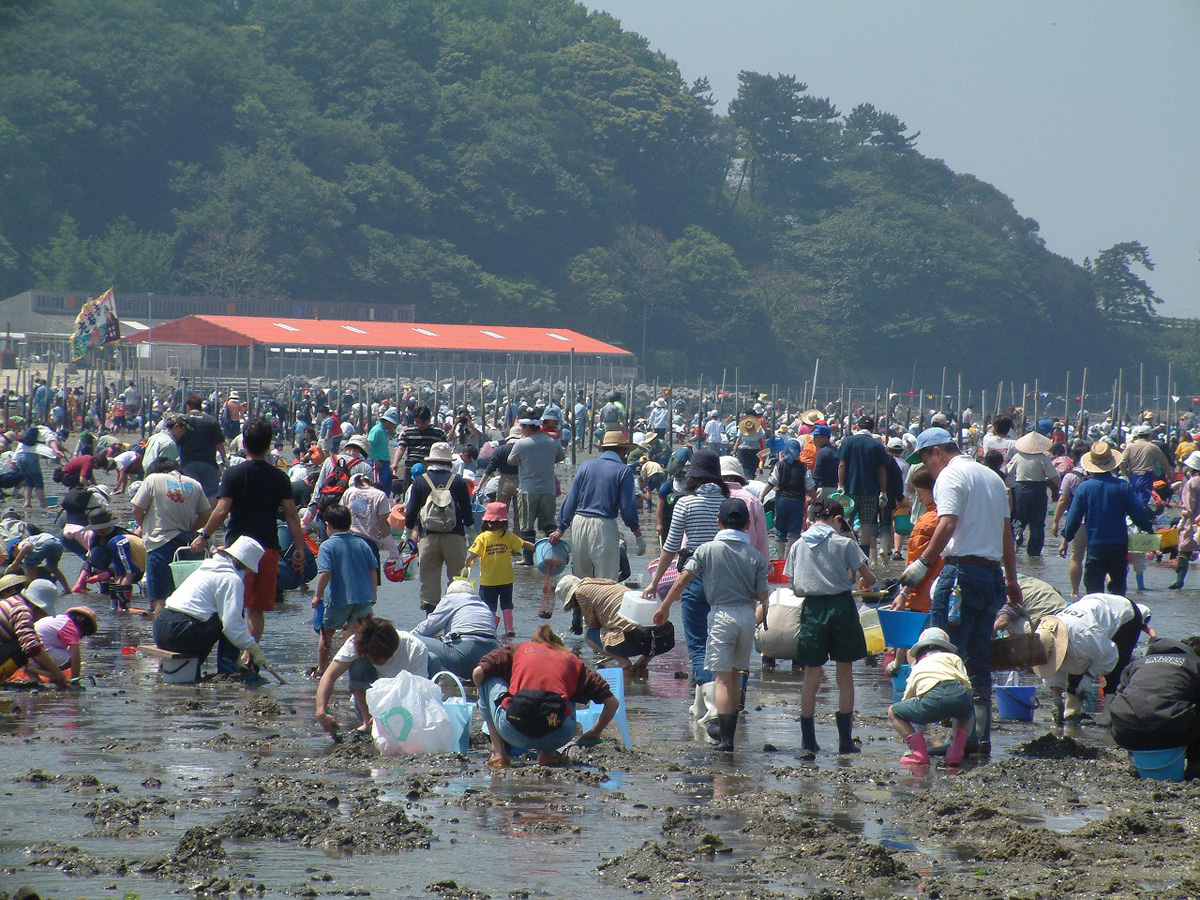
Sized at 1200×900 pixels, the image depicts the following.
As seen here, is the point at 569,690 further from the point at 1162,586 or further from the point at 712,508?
the point at 1162,586

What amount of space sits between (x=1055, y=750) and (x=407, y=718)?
3.34 metres

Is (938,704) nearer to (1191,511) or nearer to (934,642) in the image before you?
(934,642)

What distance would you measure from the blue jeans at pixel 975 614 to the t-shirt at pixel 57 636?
5250 mm

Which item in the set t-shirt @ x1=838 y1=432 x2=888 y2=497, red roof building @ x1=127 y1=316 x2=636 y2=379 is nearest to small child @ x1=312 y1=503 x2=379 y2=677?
t-shirt @ x1=838 y1=432 x2=888 y2=497

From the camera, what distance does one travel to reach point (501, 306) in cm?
8069

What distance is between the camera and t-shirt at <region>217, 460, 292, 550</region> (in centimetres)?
899

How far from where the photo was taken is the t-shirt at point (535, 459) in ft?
42.2

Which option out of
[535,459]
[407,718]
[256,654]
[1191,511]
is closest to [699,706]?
[407,718]

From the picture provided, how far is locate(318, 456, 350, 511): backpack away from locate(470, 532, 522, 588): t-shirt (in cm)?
143

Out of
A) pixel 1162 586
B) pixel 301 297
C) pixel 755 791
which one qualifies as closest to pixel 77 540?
pixel 755 791

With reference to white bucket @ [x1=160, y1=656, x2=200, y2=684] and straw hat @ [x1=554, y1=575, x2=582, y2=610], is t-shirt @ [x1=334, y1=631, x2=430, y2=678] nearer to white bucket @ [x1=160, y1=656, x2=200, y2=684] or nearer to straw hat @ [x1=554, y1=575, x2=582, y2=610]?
white bucket @ [x1=160, y1=656, x2=200, y2=684]

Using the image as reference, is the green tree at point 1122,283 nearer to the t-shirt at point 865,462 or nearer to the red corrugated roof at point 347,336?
the red corrugated roof at point 347,336

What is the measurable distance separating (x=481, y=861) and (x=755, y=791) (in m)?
1.62

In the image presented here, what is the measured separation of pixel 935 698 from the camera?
6.76 metres
